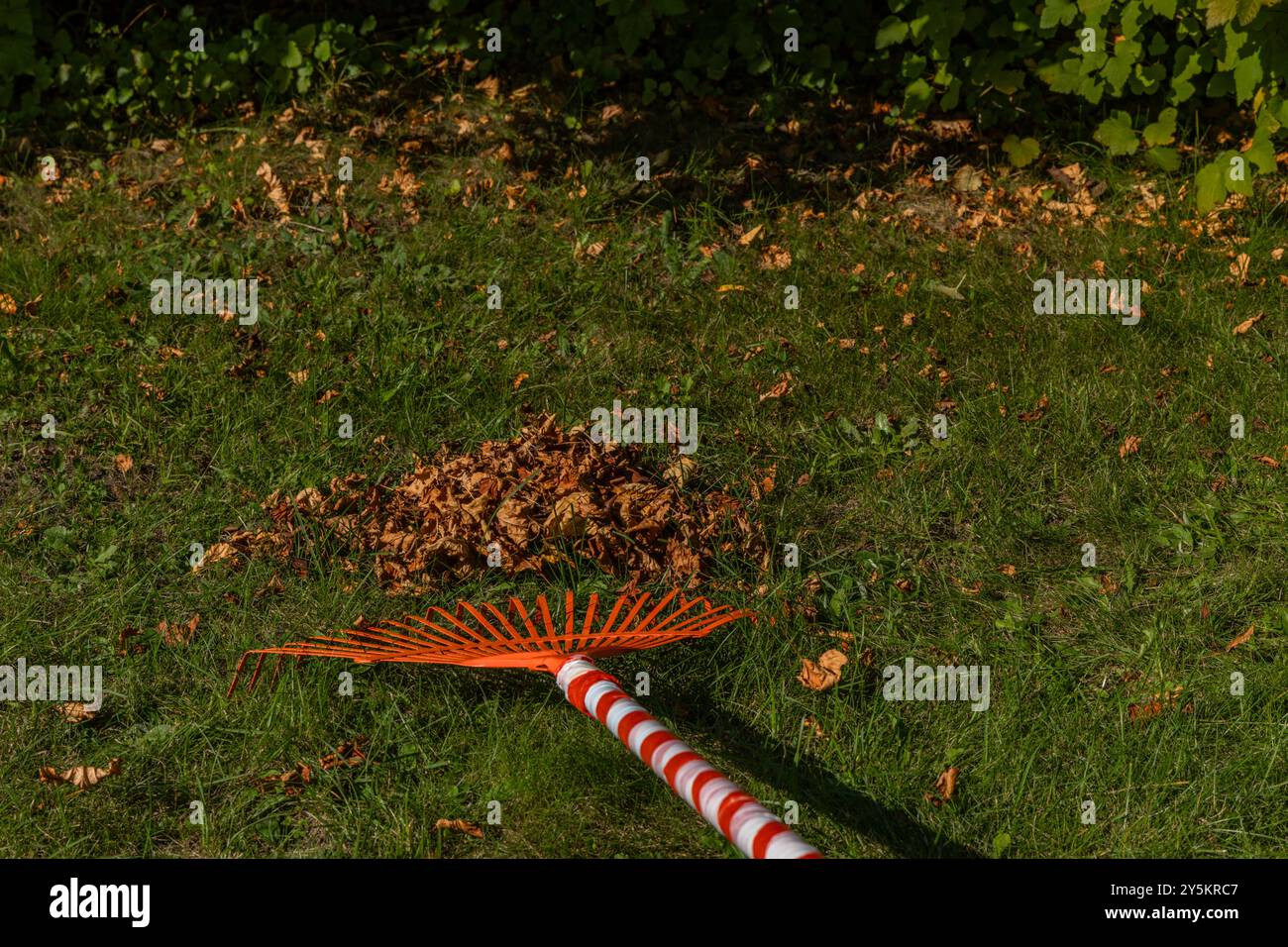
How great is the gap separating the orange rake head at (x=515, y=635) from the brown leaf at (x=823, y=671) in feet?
0.72

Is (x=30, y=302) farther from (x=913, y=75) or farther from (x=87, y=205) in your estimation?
(x=913, y=75)

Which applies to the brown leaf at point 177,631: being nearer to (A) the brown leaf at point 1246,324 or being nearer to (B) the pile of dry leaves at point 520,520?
(B) the pile of dry leaves at point 520,520

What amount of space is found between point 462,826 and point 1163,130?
4074 mm

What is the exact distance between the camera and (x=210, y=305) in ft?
15.8

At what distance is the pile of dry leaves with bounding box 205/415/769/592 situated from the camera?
3.78 meters

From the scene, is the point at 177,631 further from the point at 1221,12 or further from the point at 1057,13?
the point at 1057,13

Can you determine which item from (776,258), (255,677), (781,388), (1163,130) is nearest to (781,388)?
(781,388)

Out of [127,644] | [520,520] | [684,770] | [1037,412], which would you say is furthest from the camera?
[1037,412]

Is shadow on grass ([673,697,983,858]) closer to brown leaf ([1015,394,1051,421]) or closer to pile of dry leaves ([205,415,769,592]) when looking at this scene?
pile of dry leaves ([205,415,769,592])

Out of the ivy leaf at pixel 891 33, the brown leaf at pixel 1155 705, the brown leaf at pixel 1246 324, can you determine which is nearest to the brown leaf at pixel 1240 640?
the brown leaf at pixel 1155 705

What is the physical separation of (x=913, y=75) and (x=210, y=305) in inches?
123

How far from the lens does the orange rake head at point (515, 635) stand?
10.7 feet

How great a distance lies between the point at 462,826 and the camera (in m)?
3.14
